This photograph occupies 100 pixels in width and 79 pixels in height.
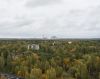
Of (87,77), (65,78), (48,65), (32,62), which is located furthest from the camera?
(32,62)

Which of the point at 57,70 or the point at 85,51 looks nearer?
the point at 57,70

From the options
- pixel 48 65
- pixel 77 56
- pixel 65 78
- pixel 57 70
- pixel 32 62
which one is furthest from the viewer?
pixel 77 56

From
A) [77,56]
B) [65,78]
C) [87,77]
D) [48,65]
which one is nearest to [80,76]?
[87,77]

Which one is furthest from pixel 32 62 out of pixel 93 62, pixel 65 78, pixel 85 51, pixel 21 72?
pixel 85 51

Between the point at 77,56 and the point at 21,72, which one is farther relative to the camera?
the point at 77,56

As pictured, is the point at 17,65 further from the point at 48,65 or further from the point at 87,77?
the point at 87,77

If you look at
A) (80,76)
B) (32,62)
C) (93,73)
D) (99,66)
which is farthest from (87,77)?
(32,62)

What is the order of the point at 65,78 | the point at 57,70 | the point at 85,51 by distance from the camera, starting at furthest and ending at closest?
the point at 85,51 < the point at 57,70 < the point at 65,78

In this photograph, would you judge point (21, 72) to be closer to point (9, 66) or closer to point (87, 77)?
point (9, 66)

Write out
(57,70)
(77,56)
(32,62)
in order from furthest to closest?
(77,56)
(32,62)
(57,70)
